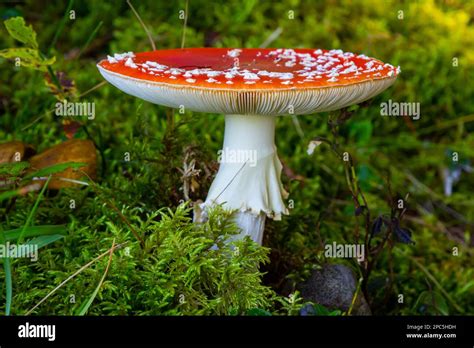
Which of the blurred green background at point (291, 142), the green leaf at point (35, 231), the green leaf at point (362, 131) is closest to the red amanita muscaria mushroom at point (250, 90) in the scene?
the blurred green background at point (291, 142)

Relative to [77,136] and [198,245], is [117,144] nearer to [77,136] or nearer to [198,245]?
[77,136]

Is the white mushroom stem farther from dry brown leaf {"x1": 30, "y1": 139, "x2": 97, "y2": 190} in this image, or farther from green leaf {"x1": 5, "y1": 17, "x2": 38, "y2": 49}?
green leaf {"x1": 5, "y1": 17, "x2": 38, "y2": 49}

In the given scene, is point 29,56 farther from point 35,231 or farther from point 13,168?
point 35,231

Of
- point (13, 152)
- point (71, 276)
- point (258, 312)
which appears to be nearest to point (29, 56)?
point (13, 152)

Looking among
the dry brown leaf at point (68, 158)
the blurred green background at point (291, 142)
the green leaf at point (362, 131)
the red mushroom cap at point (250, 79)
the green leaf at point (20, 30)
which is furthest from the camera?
the green leaf at point (362, 131)

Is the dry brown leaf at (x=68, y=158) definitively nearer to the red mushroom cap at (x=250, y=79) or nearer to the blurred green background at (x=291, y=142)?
the blurred green background at (x=291, y=142)
